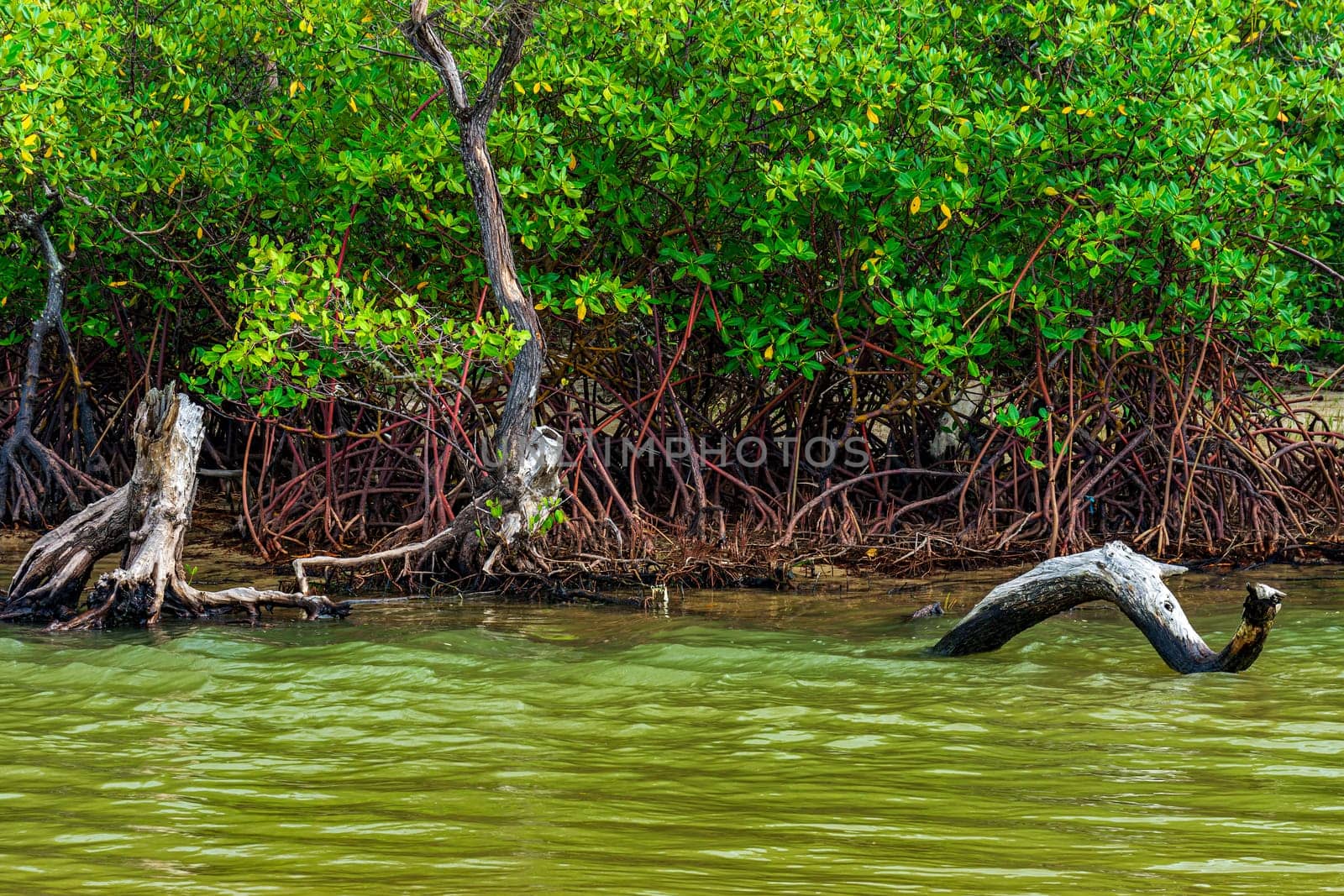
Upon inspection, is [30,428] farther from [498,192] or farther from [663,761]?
[663,761]

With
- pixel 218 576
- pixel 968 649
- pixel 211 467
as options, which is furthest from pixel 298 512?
pixel 968 649

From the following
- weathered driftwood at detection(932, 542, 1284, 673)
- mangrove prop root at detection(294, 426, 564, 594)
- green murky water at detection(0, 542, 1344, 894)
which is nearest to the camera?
green murky water at detection(0, 542, 1344, 894)

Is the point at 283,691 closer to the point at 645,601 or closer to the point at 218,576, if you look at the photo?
the point at 645,601

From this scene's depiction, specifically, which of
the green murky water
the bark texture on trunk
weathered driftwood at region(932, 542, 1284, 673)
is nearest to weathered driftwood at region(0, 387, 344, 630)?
the green murky water

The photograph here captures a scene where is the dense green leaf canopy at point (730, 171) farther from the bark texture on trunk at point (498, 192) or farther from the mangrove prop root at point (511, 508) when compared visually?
the mangrove prop root at point (511, 508)

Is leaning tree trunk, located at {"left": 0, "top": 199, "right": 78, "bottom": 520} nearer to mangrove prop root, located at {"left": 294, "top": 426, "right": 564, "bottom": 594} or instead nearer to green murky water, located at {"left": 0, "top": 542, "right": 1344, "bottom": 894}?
mangrove prop root, located at {"left": 294, "top": 426, "right": 564, "bottom": 594}

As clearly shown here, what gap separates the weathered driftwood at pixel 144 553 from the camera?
6.35 metres

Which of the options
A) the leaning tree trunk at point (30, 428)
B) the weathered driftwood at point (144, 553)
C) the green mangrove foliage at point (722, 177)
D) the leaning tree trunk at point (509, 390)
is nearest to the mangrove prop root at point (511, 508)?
the leaning tree trunk at point (509, 390)

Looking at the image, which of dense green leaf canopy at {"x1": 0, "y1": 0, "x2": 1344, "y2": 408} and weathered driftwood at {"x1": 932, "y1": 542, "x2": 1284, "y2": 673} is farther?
dense green leaf canopy at {"x1": 0, "y1": 0, "x2": 1344, "y2": 408}

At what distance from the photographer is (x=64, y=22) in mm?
7648

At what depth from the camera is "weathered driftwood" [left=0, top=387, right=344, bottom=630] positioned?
6.35 meters

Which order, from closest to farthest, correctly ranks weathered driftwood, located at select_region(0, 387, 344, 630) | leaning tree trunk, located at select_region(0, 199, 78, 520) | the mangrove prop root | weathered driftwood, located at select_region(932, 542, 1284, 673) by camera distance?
weathered driftwood, located at select_region(932, 542, 1284, 673) → weathered driftwood, located at select_region(0, 387, 344, 630) → the mangrove prop root → leaning tree trunk, located at select_region(0, 199, 78, 520)

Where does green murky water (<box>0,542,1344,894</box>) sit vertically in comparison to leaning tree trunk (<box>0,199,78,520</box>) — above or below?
below

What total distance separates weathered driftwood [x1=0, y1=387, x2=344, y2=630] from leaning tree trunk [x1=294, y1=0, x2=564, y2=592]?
576mm
